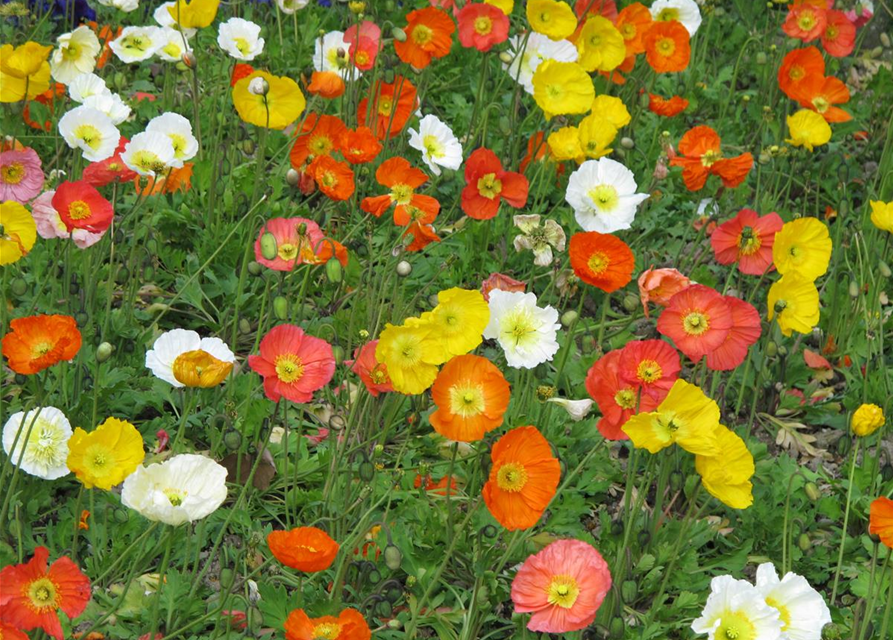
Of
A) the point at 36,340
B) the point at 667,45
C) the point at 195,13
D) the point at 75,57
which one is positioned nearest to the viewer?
the point at 36,340

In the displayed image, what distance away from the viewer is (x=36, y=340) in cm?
218

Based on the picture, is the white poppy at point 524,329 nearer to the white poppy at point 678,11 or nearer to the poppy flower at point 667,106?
the poppy flower at point 667,106

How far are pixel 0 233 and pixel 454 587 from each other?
118cm

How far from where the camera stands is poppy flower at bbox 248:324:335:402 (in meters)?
2.25

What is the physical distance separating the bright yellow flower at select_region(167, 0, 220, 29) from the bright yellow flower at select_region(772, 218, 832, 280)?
1714 millimetres

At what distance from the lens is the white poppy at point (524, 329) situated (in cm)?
246

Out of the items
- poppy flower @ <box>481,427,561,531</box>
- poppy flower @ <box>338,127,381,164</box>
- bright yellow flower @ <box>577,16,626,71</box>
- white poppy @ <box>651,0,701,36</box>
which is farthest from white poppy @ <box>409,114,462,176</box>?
poppy flower @ <box>481,427,561,531</box>

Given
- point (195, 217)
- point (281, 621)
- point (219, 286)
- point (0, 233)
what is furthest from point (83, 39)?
point (281, 621)

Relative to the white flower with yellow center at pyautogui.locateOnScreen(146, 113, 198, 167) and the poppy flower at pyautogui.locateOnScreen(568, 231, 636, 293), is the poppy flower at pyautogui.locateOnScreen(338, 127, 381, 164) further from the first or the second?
the poppy flower at pyautogui.locateOnScreen(568, 231, 636, 293)

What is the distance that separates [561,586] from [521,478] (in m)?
0.20

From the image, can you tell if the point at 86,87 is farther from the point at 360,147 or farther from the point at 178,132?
the point at 360,147

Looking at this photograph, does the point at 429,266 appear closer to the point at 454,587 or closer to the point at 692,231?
the point at 692,231

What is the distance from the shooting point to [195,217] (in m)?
3.35

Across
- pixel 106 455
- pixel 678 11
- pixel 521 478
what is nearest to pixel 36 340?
pixel 106 455
